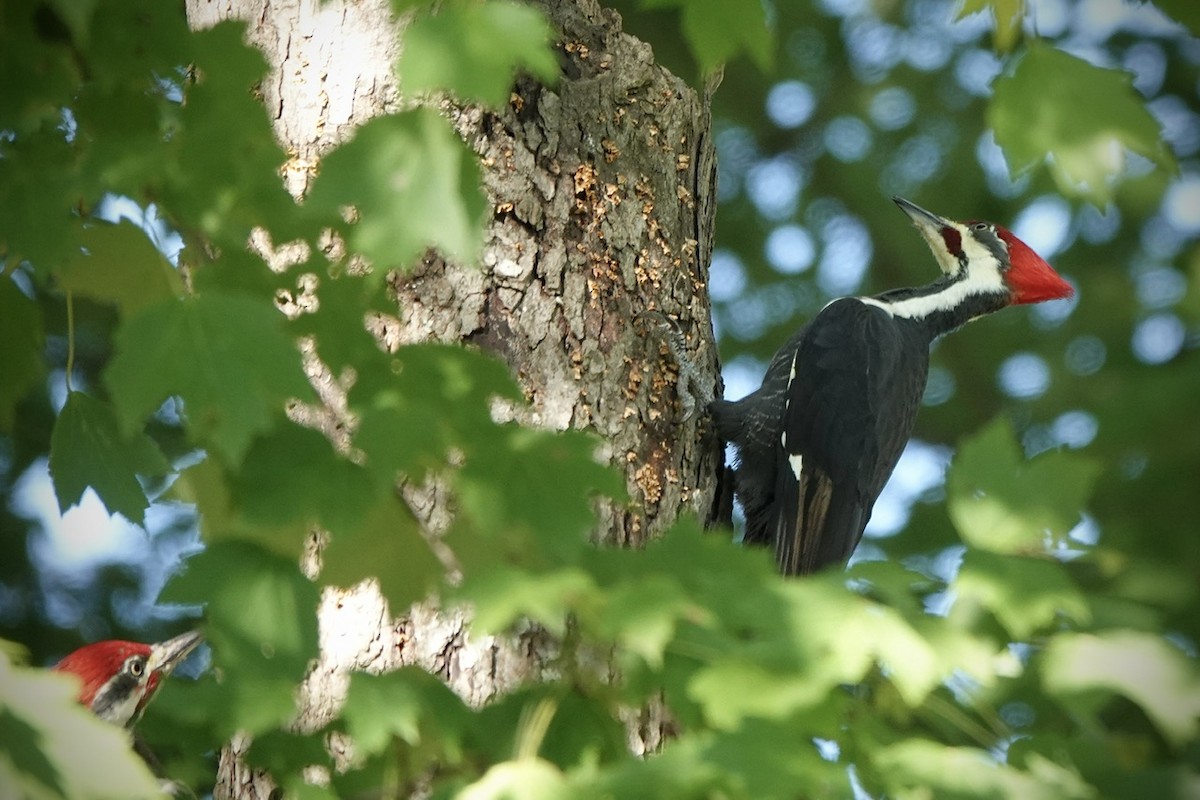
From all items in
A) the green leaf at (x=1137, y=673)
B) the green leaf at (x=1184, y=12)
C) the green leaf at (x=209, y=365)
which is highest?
the green leaf at (x=1184, y=12)

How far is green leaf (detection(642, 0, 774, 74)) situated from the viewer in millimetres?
1437

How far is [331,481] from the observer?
1.28 metres

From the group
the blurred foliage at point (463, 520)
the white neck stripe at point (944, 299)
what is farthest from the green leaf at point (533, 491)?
the white neck stripe at point (944, 299)

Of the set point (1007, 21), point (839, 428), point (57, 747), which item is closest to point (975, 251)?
point (839, 428)

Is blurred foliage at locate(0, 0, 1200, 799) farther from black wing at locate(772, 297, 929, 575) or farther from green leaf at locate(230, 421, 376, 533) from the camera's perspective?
black wing at locate(772, 297, 929, 575)

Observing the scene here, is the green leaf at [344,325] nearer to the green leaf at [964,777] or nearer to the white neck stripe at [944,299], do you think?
the green leaf at [964,777]

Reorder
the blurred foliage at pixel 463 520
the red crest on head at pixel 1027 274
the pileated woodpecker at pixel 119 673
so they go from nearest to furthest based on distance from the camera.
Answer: the blurred foliage at pixel 463 520 → the pileated woodpecker at pixel 119 673 → the red crest on head at pixel 1027 274

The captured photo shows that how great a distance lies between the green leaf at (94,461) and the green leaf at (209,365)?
0.43 meters

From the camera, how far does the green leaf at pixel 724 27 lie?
1.44 meters

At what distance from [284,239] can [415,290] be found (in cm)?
61

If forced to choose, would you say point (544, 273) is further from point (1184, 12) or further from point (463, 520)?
point (1184, 12)

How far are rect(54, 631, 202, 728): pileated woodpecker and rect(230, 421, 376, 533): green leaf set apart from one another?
1247mm

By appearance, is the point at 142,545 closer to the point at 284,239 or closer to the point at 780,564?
the point at 780,564

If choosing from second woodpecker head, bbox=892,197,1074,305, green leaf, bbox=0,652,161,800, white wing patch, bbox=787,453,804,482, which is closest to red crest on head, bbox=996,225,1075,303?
second woodpecker head, bbox=892,197,1074,305
